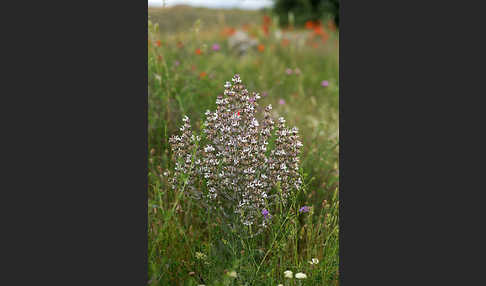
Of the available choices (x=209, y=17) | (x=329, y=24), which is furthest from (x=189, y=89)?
(x=329, y=24)

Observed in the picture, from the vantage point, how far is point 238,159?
8.00 feet

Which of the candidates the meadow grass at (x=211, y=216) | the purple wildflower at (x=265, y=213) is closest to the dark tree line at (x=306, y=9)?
the meadow grass at (x=211, y=216)

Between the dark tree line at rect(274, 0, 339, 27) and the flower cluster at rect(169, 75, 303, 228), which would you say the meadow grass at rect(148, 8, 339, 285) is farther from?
the dark tree line at rect(274, 0, 339, 27)

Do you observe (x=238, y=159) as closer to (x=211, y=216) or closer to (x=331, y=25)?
(x=211, y=216)

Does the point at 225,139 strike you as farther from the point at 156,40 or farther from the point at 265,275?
the point at 156,40

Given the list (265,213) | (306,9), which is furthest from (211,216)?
(306,9)

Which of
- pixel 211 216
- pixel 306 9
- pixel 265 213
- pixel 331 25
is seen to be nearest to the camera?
pixel 265 213

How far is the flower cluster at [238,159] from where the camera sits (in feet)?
8.00

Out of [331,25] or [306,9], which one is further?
[306,9]

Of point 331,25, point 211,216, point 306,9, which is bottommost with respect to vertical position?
point 211,216

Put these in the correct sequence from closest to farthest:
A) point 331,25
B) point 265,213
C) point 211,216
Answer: point 265,213 → point 211,216 → point 331,25

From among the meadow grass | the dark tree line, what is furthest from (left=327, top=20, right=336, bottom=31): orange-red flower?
the meadow grass

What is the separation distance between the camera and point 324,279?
7.81 feet

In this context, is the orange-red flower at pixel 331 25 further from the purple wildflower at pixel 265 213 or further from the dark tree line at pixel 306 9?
the purple wildflower at pixel 265 213
